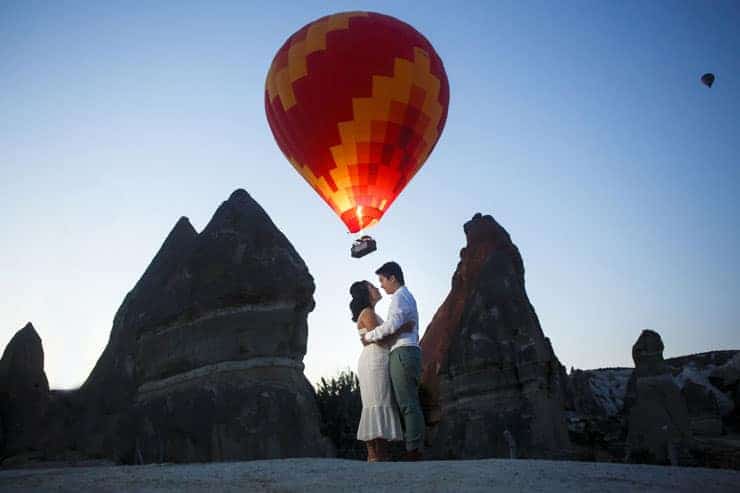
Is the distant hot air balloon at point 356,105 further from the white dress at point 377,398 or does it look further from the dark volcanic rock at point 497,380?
the white dress at point 377,398

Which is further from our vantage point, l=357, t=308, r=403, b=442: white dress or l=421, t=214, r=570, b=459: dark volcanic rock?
l=421, t=214, r=570, b=459: dark volcanic rock

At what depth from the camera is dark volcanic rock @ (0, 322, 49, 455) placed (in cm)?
1184

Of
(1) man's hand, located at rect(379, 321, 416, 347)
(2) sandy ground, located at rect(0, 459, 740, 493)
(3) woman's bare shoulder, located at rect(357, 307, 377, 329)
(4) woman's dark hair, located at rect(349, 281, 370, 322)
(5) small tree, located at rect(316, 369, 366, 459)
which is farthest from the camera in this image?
(5) small tree, located at rect(316, 369, 366, 459)

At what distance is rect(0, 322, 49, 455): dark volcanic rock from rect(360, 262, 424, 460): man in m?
8.78

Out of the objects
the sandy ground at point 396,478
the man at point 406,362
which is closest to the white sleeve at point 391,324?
the man at point 406,362

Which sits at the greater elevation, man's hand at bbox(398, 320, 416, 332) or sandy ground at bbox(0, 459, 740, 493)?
man's hand at bbox(398, 320, 416, 332)

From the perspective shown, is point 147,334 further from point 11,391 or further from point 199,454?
point 11,391

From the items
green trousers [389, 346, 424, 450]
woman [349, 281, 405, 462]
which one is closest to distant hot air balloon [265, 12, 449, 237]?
woman [349, 281, 405, 462]

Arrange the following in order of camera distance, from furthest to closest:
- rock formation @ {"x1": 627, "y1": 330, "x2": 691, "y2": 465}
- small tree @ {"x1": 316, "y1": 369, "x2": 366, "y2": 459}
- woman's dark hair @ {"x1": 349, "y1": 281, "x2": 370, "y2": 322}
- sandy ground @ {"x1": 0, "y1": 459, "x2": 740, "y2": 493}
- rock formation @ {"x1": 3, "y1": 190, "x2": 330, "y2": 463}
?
rock formation @ {"x1": 627, "y1": 330, "x2": 691, "y2": 465}
small tree @ {"x1": 316, "y1": 369, "x2": 366, "y2": 459}
rock formation @ {"x1": 3, "y1": 190, "x2": 330, "y2": 463}
woman's dark hair @ {"x1": 349, "y1": 281, "x2": 370, "y2": 322}
sandy ground @ {"x1": 0, "y1": 459, "x2": 740, "y2": 493}

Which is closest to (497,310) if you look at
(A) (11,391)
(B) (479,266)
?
(B) (479,266)

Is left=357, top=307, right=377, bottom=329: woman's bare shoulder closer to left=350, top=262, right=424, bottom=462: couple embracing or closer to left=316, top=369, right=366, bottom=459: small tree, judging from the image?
left=350, top=262, right=424, bottom=462: couple embracing

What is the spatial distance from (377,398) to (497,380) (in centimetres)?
890

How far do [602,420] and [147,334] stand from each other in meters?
14.2

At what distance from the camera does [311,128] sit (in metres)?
11.9
